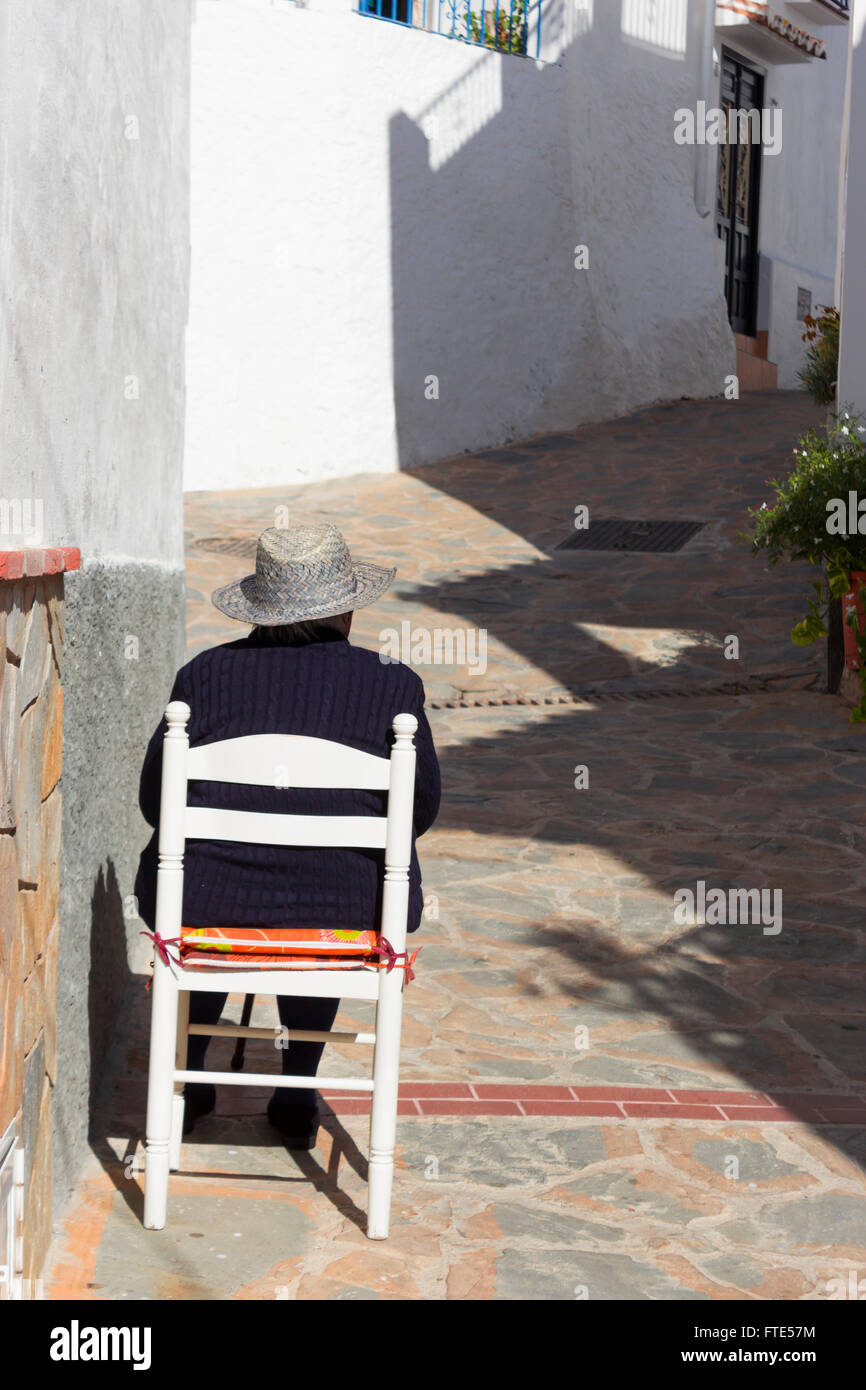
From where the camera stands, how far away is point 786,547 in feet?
30.6

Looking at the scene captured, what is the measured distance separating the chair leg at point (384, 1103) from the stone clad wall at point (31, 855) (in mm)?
677

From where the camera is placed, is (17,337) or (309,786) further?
(309,786)

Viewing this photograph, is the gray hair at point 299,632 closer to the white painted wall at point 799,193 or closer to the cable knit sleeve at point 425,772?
the cable knit sleeve at point 425,772

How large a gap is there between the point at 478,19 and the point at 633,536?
6.85 metres

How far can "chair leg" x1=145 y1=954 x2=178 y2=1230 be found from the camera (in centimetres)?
335

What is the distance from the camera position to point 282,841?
3.34 metres

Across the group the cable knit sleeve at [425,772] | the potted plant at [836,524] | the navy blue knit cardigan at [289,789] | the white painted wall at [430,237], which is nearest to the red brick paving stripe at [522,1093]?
the navy blue knit cardigan at [289,789]

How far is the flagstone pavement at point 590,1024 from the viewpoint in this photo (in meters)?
3.38

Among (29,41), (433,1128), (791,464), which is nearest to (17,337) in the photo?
(29,41)

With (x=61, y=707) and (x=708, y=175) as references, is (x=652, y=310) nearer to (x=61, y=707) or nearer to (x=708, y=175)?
(x=708, y=175)

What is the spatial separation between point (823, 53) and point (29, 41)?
19.6 m

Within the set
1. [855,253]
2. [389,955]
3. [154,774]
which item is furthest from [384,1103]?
[855,253]

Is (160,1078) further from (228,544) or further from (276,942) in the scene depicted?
(228,544)

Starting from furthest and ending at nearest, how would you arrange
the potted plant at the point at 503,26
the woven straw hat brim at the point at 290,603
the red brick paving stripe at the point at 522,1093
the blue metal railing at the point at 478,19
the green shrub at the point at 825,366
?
the potted plant at the point at 503,26, the blue metal railing at the point at 478,19, the green shrub at the point at 825,366, the red brick paving stripe at the point at 522,1093, the woven straw hat brim at the point at 290,603
